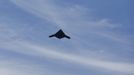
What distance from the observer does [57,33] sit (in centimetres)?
4312

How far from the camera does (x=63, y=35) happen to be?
43.2 m

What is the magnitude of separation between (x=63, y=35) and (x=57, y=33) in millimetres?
1953
